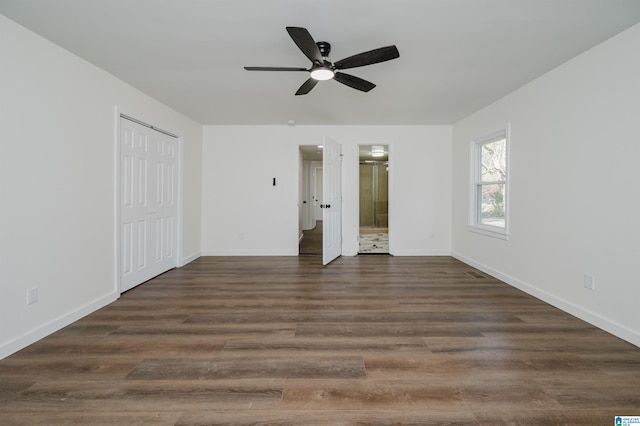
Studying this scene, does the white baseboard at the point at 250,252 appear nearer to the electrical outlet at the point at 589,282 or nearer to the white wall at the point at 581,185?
the white wall at the point at 581,185

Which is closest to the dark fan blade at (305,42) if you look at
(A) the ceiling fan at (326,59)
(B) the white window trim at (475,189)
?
(A) the ceiling fan at (326,59)

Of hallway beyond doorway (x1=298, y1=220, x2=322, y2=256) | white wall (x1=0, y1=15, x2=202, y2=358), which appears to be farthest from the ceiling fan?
hallway beyond doorway (x1=298, y1=220, x2=322, y2=256)

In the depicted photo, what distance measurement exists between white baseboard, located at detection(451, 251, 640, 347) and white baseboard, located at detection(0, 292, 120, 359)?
450 cm

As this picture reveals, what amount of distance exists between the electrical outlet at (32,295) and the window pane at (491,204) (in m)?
5.04

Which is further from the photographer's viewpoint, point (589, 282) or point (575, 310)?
point (575, 310)

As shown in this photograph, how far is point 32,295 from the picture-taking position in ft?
7.15

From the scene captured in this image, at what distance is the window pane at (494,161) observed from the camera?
3922 millimetres

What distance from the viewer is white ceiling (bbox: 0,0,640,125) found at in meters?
1.94

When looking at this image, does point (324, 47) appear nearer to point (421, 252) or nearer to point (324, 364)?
point (324, 364)

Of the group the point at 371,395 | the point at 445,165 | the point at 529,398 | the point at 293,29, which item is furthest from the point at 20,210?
the point at 445,165

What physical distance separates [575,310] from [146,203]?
15.8 feet

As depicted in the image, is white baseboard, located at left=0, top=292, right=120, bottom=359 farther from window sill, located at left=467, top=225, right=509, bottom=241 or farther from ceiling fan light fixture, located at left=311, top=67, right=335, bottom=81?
window sill, located at left=467, top=225, right=509, bottom=241

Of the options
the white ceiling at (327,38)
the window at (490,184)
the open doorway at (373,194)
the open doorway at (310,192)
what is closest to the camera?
the white ceiling at (327,38)

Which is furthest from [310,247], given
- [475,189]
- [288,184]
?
[475,189]
